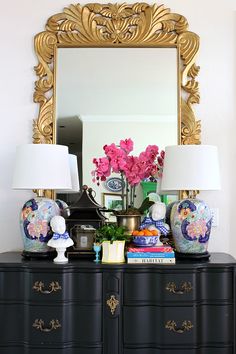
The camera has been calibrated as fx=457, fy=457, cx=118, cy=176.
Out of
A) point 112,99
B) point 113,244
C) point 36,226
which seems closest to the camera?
point 113,244

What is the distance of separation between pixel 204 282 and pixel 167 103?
1.11 metres

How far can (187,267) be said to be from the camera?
7.30 feet

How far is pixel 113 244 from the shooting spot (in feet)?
7.61

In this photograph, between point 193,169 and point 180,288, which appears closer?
point 180,288

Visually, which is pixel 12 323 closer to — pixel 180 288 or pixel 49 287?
pixel 49 287

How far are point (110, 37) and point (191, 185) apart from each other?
110cm

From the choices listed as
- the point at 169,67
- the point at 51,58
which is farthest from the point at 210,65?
the point at 51,58

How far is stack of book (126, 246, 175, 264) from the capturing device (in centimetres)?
227

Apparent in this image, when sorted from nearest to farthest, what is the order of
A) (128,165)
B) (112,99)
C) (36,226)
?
(36,226) → (128,165) → (112,99)

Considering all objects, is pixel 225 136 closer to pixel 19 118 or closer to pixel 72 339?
pixel 19 118

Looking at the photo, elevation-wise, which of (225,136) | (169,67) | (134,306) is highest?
(169,67)

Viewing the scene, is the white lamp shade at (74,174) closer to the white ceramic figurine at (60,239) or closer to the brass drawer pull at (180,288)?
the white ceramic figurine at (60,239)

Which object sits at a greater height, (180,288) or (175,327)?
(180,288)

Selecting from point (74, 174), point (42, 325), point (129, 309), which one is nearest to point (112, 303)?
point (129, 309)
